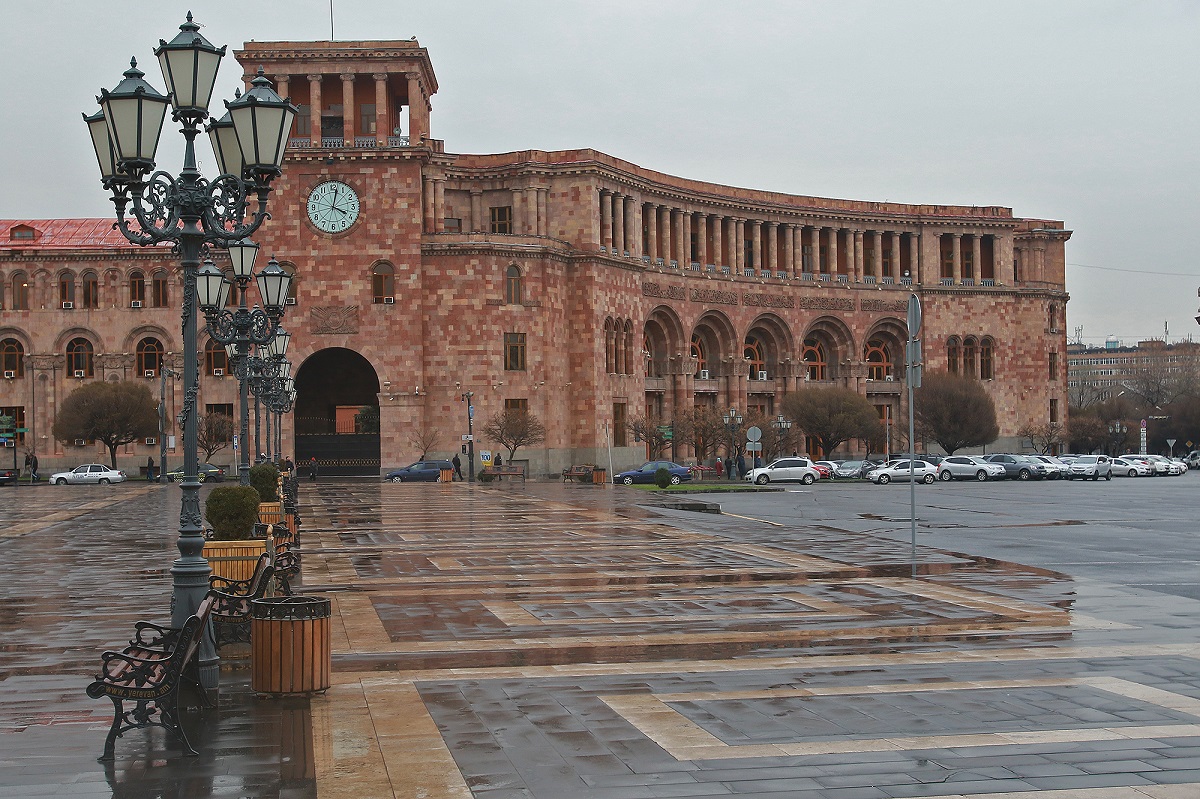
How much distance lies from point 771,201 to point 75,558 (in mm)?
64696

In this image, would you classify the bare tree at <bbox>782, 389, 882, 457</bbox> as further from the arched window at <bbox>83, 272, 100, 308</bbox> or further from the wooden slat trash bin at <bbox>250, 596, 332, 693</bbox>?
the wooden slat trash bin at <bbox>250, 596, 332, 693</bbox>

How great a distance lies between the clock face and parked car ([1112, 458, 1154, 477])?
4426cm

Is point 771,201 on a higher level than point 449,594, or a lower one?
higher

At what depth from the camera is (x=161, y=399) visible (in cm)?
6525

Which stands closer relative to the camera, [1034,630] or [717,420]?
[1034,630]

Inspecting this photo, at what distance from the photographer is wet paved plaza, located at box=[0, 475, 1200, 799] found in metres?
7.38

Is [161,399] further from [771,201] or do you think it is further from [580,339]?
[771,201]

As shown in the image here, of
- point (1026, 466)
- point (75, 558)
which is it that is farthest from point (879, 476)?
point (75, 558)

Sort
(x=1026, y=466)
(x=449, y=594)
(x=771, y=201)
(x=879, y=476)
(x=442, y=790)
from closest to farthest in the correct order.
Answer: (x=442, y=790) → (x=449, y=594) → (x=879, y=476) → (x=1026, y=466) → (x=771, y=201)

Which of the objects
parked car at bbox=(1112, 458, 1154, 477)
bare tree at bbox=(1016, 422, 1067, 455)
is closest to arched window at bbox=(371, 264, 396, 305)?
parked car at bbox=(1112, 458, 1154, 477)

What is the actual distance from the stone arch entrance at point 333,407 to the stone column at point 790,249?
27.5 metres

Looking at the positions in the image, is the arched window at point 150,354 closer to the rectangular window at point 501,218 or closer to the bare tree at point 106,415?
the bare tree at point 106,415

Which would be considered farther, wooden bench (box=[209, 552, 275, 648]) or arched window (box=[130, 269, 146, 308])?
arched window (box=[130, 269, 146, 308])

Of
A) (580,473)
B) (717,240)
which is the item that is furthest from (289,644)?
(717,240)
